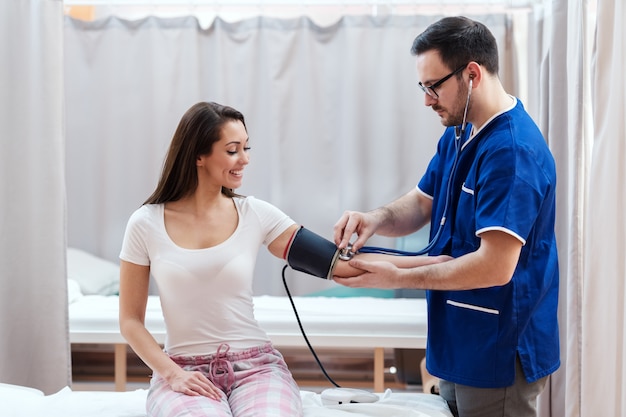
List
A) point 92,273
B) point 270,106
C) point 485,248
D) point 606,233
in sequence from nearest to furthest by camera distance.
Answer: point 485,248 < point 606,233 < point 92,273 < point 270,106

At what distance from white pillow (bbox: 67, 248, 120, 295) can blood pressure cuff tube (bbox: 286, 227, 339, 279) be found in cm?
182

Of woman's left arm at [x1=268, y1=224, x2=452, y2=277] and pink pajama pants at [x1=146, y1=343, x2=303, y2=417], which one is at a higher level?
woman's left arm at [x1=268, y1=224, x2=452, y2=277]

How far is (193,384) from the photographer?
1719mm

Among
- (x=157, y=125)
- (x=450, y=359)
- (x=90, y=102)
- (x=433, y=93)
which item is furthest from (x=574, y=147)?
(x=90, y=102)

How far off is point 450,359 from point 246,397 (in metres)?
0.50

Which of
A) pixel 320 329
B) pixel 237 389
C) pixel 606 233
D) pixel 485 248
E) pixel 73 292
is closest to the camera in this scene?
pixel 485 248

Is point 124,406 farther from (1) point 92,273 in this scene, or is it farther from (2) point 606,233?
(1) point 92,273

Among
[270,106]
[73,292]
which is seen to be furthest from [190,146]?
[270,106]

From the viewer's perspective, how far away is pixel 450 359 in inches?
70.8

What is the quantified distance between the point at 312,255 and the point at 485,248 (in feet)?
1.50

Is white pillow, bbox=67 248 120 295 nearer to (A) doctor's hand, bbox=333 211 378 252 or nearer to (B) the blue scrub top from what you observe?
(A) doctor's hand, bbox=333 211 378 252

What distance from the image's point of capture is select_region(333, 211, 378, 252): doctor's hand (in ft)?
6.48

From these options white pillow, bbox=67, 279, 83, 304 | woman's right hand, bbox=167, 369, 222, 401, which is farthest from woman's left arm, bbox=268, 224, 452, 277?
white pillow, bbox=67, 279, 83, 304

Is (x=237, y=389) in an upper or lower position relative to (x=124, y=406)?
upper
